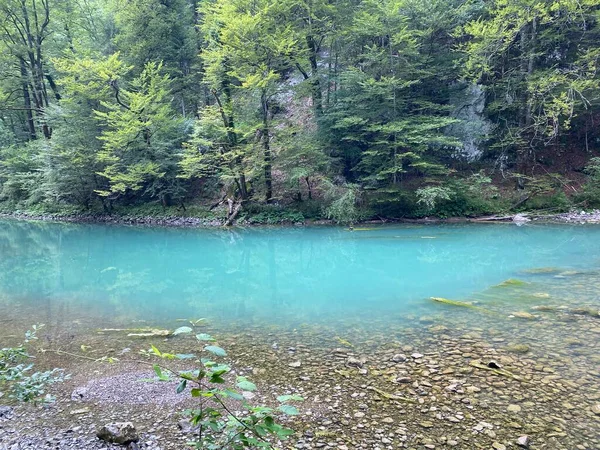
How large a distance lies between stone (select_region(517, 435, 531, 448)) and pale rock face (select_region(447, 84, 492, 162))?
59.4 feet

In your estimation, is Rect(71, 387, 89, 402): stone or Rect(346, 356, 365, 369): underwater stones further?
Rect(346, 356, 365, 369): underwater stones

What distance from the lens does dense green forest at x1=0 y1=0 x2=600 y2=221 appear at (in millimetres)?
16281

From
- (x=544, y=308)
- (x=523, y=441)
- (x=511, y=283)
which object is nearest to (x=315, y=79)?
(x=511, y=283)

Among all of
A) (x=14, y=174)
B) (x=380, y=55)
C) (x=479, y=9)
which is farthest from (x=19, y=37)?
(x=479, y=9)

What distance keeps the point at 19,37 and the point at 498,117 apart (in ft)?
100

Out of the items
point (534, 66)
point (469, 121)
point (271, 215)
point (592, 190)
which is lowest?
point (271, 215)

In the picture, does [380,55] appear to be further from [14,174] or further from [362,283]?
[14,174]

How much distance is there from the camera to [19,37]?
2488cm

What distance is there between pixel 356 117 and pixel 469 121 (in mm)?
6691

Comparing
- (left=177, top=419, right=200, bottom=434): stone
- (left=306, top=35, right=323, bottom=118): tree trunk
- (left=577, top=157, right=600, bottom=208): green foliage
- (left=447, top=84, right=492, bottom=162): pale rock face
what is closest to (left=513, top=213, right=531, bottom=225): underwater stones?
(left=577, top=157, right=600, bottom=208): green foliage

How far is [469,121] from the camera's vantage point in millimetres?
19094

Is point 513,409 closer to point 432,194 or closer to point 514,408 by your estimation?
point 514,408

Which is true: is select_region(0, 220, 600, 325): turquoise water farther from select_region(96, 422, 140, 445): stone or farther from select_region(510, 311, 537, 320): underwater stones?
select_region(96, 422, 140, 445): stone

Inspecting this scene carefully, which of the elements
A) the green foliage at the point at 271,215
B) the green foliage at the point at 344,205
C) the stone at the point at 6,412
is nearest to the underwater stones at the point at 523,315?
the stone at the point at 6,412
